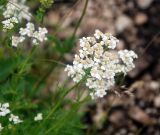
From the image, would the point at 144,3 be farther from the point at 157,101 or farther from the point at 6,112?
the point at 6,112

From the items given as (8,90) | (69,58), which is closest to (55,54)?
(69,58)

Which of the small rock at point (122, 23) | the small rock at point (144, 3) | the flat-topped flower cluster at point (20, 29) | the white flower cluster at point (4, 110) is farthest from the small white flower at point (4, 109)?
the small rock at point (144, 3)

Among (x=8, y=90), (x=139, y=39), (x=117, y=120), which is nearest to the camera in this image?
(x=8, y=90)

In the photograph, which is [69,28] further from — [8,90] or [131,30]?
[8,90]

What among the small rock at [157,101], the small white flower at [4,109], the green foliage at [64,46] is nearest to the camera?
the small white flower at [4,109]

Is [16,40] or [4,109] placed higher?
[16,40]

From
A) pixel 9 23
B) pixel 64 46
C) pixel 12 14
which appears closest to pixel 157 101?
pixel 64 46

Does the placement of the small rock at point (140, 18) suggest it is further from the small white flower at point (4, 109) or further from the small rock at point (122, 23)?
the small white flower at point (4, 109)
